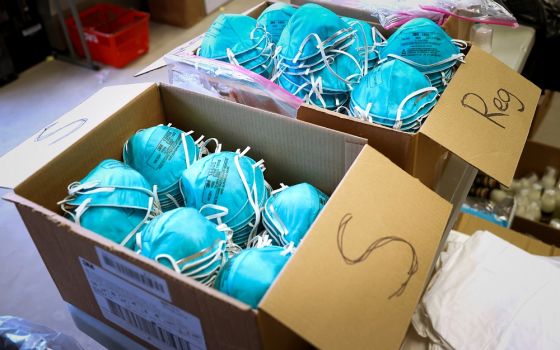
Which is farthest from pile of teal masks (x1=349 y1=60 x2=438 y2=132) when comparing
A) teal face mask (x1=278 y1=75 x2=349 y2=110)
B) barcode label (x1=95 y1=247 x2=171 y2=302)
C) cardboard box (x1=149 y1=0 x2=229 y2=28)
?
cardboard box (x1=149 y1=0 x2=229 y2=28)

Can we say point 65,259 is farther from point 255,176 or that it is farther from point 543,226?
point 543,226

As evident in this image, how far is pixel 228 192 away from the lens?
2.84ft

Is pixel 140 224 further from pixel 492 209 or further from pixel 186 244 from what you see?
pixel 492 209

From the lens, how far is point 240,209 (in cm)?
87

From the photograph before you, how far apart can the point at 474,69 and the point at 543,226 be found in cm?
93

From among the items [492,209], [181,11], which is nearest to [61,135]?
[492,209]

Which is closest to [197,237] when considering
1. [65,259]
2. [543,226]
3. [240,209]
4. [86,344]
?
[240,209]

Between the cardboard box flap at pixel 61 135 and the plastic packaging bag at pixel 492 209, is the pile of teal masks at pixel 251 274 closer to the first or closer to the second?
the cardboard box flap at pixel 61 135

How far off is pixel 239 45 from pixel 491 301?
2.65 ft

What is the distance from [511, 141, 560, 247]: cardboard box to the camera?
5.53 feet

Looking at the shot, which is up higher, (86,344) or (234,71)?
(234,71)

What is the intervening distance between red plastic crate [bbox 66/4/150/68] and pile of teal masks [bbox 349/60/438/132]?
215cm

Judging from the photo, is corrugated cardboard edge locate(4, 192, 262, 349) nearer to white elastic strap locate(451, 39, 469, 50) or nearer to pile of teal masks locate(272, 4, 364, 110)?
pile of teal masks locate(272, 4, 364, 110)

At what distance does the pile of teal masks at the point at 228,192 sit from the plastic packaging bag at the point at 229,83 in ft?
0.67
